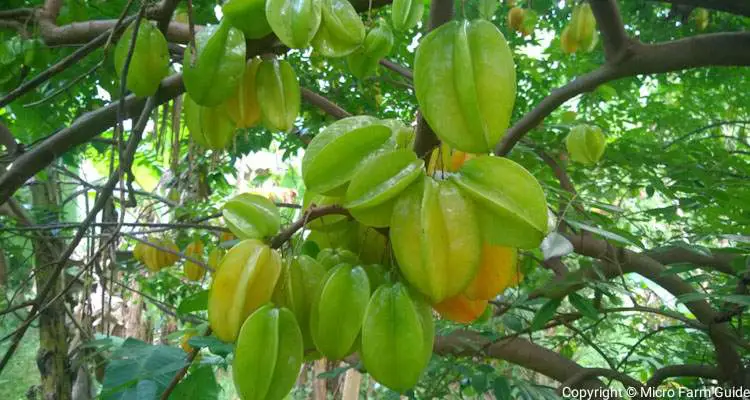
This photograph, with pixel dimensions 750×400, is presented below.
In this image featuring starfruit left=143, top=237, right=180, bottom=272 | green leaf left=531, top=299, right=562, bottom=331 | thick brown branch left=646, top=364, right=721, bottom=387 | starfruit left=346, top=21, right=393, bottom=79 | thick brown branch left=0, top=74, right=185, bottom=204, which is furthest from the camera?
starfruit left=143, top=237, right=180, bottom=272

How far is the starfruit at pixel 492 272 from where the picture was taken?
2.43ft

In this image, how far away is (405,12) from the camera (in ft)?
3.92

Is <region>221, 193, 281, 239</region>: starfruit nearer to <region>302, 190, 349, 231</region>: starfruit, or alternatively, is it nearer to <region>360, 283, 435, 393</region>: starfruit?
<region>302, 190, 349, 231</region>: starfruit

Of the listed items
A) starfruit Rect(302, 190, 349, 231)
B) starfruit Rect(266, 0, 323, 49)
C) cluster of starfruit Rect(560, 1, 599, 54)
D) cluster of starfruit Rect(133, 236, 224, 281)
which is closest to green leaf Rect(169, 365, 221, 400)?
starfruit Rect(302, 190, 349, 231)

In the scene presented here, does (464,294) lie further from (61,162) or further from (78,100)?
(61,162)

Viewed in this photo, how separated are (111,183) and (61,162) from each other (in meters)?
3.24

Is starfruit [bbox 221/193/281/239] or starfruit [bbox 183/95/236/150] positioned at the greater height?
starfruit [bbox 183/95/236/150]

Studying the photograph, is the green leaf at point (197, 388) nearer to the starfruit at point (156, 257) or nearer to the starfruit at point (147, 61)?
the starfruit at point (147, 61)

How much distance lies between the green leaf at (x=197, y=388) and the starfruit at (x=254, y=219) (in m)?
0.20

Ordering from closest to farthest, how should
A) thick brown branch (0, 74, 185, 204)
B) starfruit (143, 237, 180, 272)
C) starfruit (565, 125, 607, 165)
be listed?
thick brown branch (0, 74, 185, 204) < starfruit (565, 125, 607, 165) < starfruit (143, 237, 180, 272)

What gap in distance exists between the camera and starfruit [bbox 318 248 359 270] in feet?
2.58

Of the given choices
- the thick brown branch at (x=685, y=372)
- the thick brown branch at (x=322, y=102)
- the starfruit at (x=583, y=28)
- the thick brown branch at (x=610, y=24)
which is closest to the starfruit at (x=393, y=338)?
the thick brown branch at (x=610, y=24)

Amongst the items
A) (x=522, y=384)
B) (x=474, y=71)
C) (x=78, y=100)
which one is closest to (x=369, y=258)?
(x=474, y=71)

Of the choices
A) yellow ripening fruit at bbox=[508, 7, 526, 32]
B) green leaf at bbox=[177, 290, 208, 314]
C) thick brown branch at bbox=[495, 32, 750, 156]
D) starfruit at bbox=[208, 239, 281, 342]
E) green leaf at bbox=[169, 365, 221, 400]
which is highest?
yellow ripening fruit at bbox=[508, 7, 526, 32]
